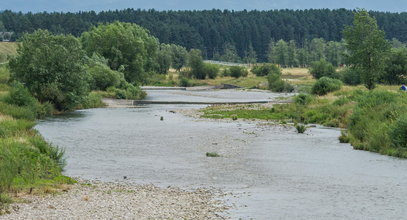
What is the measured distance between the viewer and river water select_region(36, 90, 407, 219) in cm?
2902

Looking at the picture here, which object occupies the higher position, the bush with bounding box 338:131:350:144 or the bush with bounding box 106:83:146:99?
the bush with bounding box 338:131:350:144

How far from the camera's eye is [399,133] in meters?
44.8

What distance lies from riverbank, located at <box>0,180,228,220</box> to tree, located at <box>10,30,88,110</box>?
1970 inches

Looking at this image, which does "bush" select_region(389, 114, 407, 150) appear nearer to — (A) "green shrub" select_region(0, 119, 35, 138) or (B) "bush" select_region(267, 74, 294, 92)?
(A) "green shrub" select_region(0, 119, 35, 138)

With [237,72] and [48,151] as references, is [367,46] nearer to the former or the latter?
[48,151]

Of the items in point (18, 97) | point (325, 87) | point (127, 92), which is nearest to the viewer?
point (18, 97)

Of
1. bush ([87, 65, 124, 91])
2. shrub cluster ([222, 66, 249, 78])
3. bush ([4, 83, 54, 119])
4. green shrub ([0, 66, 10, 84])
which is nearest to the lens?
bush ([4, 83, 54, 119])

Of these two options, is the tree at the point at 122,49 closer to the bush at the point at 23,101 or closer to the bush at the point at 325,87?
the bush at the point at 325,87

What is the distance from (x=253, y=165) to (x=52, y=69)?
152 feet

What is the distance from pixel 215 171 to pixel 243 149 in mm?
10761

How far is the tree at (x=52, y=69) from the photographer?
80438 mm

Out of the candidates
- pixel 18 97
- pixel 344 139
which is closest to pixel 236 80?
pixel 18 97

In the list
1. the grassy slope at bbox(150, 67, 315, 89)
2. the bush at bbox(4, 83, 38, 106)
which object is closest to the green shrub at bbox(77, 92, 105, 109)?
the bush at bbox(4, 83, 38, 106)

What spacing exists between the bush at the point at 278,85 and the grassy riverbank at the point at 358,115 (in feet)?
176
